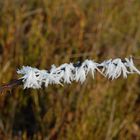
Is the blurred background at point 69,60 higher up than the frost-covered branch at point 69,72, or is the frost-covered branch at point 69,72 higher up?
the blurred background at point 69,60

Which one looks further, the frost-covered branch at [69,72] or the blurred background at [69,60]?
the blurred background at [69,60]

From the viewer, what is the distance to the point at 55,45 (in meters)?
1.96

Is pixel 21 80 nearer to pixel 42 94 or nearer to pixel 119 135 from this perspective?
pixel 119 135

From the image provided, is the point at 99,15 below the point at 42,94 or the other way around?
the other way around

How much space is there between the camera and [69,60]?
1776 millimetres

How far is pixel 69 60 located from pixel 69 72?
1221 millimetres

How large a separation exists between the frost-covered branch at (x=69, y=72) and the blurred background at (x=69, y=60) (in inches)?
29.5

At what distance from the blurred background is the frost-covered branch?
2.46ft

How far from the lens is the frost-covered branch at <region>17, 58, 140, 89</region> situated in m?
0.55

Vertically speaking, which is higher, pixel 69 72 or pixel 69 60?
pixel 69 60

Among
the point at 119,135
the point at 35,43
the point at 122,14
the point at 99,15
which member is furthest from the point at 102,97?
the point at 122,14

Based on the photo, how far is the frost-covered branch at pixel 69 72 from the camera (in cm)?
55

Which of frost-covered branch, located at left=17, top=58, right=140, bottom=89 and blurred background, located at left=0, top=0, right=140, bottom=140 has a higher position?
blurred background, located at left=0, top=0, right=140, bottom=140

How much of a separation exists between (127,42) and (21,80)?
149 cm
